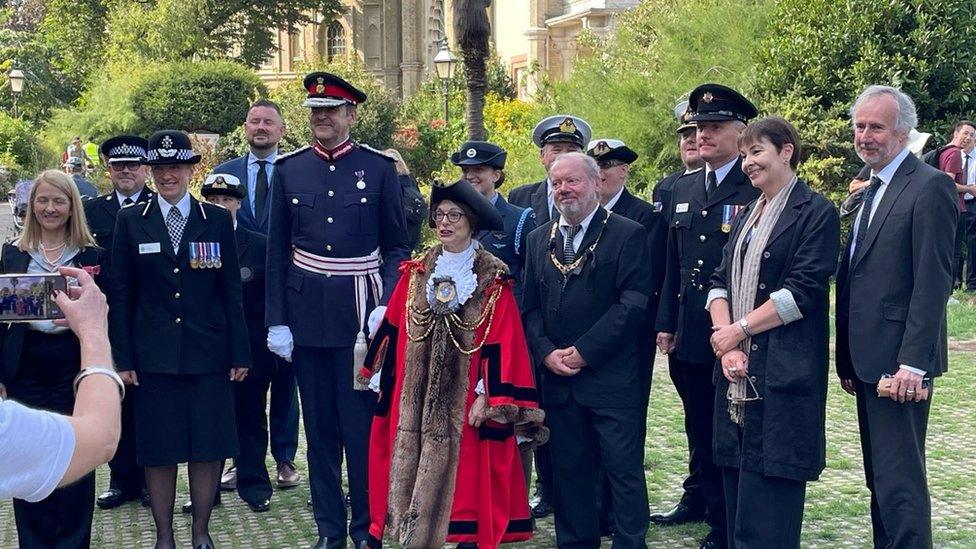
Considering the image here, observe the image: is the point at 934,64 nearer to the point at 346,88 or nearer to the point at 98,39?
the point at 346,88

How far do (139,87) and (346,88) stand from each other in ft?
109

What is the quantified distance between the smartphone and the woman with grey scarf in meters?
3.17

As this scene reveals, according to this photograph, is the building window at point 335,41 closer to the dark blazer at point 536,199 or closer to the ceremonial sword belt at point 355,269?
the dark blazer at point 536,199

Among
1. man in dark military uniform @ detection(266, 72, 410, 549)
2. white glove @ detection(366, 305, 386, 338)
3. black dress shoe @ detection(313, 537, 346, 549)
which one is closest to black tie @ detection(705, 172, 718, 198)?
man in dark military uniform @ detection(266, 72, 410, 549)

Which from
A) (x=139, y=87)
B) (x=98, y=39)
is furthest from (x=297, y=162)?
(x=98, y=39)

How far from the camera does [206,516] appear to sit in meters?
6.71

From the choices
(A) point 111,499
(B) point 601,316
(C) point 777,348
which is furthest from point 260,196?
(C) point 777,348

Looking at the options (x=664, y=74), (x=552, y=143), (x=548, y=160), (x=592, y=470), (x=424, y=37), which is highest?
(x=424, y=37)

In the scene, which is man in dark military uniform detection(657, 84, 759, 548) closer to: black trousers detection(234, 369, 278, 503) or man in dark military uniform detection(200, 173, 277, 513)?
man in dark military uniform detection(200, 173, 277, 513)

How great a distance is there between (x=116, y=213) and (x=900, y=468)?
17.0ft

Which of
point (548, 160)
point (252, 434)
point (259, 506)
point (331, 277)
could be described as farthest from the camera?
point (252, 434)

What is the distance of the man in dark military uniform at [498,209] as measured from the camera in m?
7.28

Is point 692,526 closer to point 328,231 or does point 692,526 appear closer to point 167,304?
point 328,231

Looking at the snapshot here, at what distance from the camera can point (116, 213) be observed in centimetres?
802
